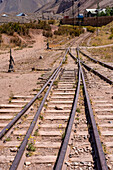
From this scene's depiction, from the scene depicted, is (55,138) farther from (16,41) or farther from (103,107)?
(16,41)

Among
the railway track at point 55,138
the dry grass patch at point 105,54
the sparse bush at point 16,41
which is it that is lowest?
the railway track at point 55,138

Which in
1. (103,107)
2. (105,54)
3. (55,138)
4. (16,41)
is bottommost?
(55,138)

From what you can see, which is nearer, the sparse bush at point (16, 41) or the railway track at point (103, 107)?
the railway track at point (103, 107)

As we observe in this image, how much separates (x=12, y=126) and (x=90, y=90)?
4.32m

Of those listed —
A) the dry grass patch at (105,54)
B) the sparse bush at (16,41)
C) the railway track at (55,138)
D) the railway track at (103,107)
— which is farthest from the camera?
the sparse bush at (16,41)

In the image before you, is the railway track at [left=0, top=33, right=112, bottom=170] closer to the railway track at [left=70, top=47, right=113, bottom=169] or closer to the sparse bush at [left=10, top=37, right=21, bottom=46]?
the railway track at [left=70, top=47, right=113, bottom=169]

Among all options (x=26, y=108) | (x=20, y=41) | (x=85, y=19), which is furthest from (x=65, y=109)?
(x=85, y=19)

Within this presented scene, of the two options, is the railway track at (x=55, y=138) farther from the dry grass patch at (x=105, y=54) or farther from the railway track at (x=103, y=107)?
the dry grass patch at (x=105, y=54)

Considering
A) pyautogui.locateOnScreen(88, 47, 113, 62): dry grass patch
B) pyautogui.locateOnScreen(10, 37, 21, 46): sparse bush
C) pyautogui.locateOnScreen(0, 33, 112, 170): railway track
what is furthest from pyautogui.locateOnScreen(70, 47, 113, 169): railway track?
pyautogui.locateOnScreen(10, 37, 21, 46): sparse bush

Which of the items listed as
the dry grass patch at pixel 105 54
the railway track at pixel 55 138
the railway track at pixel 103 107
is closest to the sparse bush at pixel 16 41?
the dry grass patch at pixel 105 54

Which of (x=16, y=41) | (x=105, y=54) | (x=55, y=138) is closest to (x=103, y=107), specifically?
(x=55, y=138)

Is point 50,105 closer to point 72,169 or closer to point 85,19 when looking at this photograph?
point 72,169

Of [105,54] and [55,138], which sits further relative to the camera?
[105,54]

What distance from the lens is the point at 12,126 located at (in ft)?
16.8
